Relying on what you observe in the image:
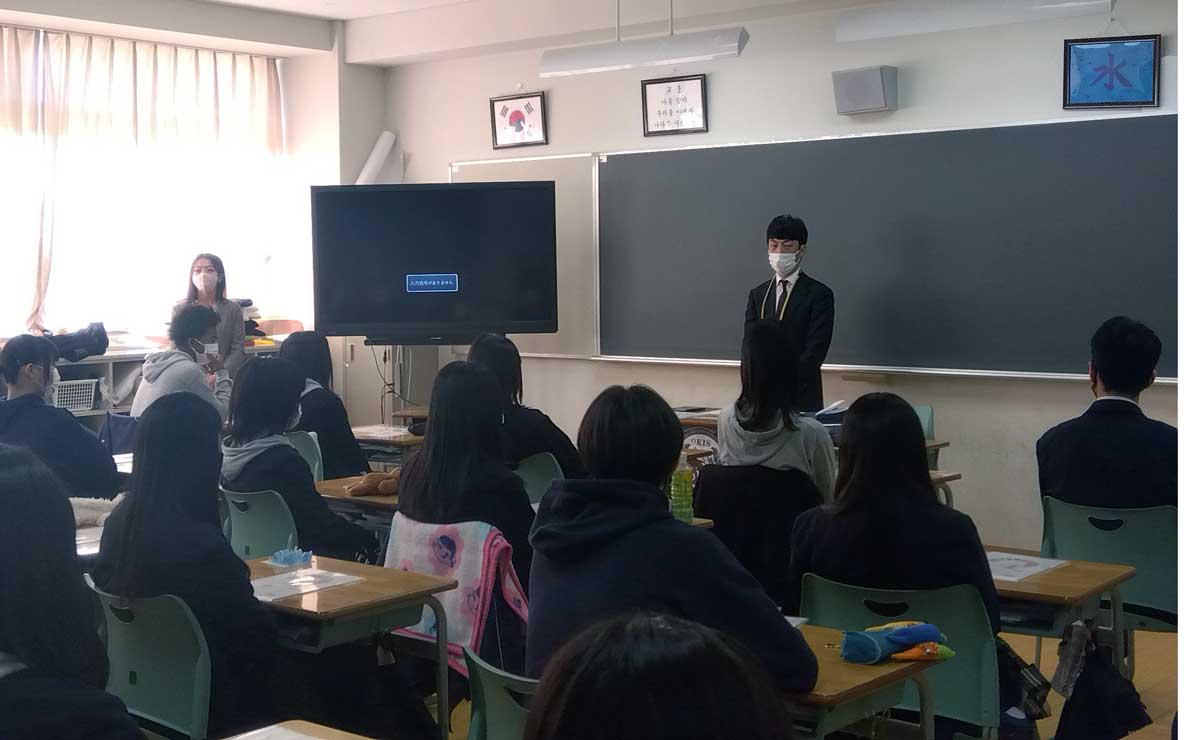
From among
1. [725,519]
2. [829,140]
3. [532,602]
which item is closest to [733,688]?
[532,602]

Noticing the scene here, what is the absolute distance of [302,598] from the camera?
2.92 meters

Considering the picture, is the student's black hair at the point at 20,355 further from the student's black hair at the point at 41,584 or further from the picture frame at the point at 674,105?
the picture frame at the point at 674,105

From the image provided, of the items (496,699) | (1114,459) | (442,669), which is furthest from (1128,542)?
(496,699)

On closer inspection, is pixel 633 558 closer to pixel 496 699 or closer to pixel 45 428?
pixel 496 699

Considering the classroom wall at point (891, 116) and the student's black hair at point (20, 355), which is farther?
the classroom wall at point (891, 116)

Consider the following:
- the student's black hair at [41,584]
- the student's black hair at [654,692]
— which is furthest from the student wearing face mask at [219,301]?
the student's black hair at [654,692]

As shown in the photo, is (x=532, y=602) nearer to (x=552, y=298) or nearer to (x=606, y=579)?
(x=606, y=579)

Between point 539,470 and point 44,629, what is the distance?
2.59 meters

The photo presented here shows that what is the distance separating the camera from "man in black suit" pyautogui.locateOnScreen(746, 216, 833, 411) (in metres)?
6.01

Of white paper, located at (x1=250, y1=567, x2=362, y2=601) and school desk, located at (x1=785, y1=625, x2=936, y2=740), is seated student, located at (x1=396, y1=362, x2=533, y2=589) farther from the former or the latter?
school desk, located at (x1=785, y1=625, x2=936, y2=740)

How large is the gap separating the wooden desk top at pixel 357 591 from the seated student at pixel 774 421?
3.31 feet

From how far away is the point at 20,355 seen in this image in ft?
14.5

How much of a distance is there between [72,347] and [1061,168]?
493 centimetres

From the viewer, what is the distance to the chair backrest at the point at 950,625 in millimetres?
2686
